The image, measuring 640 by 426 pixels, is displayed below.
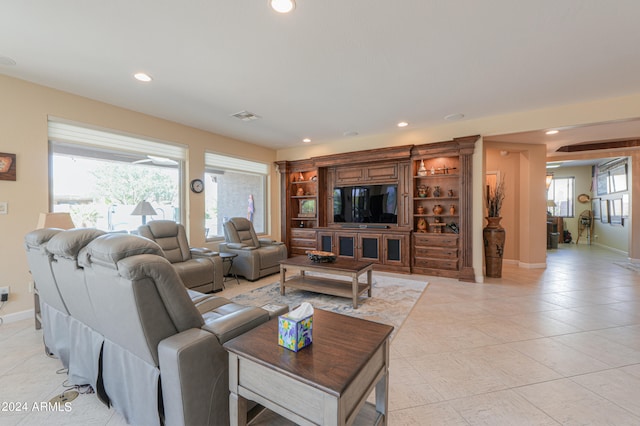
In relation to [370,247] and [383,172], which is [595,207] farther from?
[370,247]

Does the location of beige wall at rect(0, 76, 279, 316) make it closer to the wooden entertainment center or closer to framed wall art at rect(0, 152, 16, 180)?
framed wall art at rect(0, 152, 16, 180)

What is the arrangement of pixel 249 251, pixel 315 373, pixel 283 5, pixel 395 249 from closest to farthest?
pixel 315 373
pixel 283 5
pixel 249 251
pixel 395 249

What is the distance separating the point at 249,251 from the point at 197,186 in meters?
1.55

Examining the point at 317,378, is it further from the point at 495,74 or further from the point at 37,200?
the point at 37,200

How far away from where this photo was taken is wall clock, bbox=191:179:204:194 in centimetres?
480

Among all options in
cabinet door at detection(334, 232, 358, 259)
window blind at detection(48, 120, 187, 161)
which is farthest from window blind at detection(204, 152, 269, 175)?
cabinet door at detection(334, 232, 358, 259)

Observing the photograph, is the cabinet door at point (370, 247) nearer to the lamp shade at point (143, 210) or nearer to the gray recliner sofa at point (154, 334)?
the lamp shade at point (143, 210)

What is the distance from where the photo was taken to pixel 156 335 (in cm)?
129

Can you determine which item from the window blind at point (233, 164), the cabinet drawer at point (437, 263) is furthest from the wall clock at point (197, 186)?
the cabinet drawer at point (437, 263)

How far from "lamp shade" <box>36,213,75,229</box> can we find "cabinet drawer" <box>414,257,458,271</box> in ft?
16.8

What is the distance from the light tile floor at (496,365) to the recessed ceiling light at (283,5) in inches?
110

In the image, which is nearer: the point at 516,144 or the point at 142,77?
the point at 142,77

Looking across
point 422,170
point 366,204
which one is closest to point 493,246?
point 422,170

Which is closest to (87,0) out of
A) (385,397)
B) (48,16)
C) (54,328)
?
(48,16)
